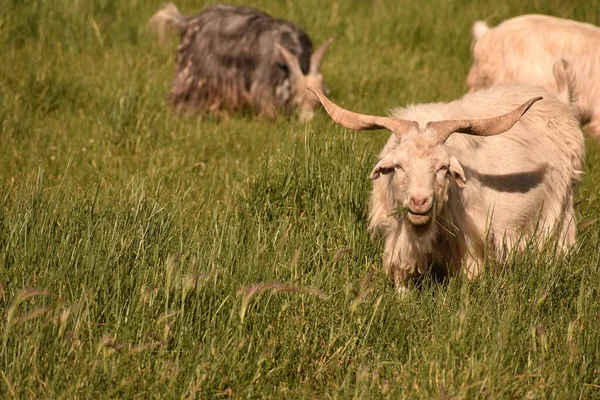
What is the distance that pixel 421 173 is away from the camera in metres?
4.19

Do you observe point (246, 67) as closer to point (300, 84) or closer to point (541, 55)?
point (300, 84)

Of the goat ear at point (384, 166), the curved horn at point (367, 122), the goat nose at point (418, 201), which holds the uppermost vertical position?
the curved horn at point (367, 122)

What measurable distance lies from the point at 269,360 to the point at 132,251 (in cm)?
99

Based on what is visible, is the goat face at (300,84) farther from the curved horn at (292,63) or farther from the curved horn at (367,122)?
the curved horn at (367,122)

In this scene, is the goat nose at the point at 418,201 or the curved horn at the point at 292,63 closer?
the goat nose at the point at 418,201

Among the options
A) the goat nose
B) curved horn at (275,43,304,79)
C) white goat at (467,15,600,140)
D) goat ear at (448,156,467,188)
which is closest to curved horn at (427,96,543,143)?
goat ear at (448,156,467,188)

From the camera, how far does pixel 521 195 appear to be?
193 inches

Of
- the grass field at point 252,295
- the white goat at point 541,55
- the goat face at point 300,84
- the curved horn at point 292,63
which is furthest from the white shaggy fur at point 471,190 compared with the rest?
the curved horn at point 292,63

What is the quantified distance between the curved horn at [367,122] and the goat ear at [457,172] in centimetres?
26

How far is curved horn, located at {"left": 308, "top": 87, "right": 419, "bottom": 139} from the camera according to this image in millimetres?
4434

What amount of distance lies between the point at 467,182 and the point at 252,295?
1592 mm

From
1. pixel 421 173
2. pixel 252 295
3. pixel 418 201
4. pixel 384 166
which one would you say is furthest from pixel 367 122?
pixel 252 295

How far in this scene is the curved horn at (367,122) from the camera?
14.5 ft

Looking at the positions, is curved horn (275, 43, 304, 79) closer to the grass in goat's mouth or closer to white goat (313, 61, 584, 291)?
white goat (313, 61, 584, 291)
